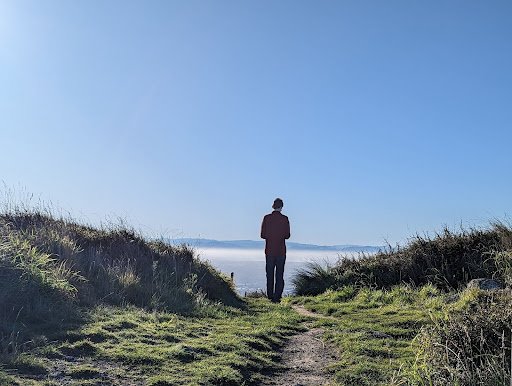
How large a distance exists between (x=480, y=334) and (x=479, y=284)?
17.2ft

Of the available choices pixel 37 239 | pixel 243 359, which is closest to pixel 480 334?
pixel 243 359

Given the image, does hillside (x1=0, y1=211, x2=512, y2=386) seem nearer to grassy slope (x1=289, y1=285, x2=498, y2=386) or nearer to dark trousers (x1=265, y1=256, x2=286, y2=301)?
grassy slope (x1=289, y1=285, x2=498, y2=386)

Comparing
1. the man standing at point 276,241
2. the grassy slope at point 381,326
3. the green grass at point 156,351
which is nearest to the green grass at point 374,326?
the grassy slope at point 381,326

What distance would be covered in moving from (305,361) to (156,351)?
1.86 metres

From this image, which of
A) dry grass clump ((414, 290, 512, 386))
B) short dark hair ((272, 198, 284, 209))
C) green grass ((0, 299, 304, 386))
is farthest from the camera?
short dark hair ((272, 198, 284, 209))

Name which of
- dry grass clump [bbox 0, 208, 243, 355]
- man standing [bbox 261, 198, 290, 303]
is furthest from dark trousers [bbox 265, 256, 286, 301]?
dry grass clump [bbox 0, 208, 243, 355]

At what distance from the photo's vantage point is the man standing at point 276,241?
13.1 metres

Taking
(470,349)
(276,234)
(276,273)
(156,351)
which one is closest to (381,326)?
(470,349)

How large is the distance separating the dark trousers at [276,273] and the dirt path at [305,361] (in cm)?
463

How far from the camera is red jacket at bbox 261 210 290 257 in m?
13.1

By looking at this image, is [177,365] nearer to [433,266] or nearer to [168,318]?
[168,318]

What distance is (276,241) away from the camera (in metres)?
13.2

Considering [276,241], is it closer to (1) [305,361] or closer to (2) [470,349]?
(1) [305,361]

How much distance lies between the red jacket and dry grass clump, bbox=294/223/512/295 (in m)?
2.51
